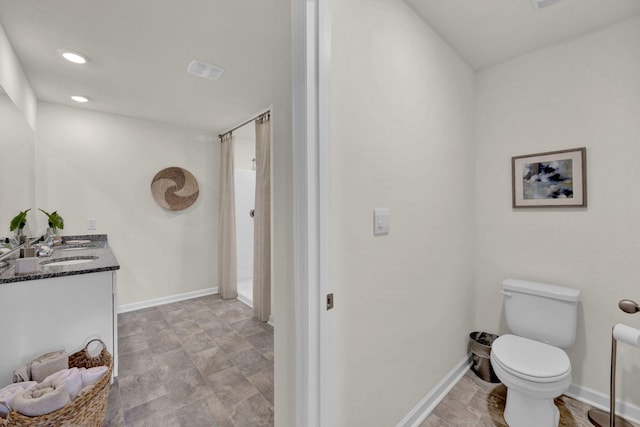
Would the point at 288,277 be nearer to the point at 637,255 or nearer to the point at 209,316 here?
the point at 637,255

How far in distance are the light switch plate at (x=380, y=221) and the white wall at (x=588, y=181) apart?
1.33m

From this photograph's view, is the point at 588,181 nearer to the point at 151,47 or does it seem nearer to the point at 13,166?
the point at 151,47

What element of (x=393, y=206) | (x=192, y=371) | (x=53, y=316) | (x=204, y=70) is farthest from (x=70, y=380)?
(x=204, y=70)

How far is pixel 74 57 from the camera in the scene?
205 cm

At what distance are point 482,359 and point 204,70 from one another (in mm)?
3110

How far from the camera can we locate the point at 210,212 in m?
4.09

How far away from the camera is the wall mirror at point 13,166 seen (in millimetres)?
1705

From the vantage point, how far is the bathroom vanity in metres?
1.51

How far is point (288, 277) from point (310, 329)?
22cm

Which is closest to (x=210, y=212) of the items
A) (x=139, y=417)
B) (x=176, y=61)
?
(x=176, y=61)

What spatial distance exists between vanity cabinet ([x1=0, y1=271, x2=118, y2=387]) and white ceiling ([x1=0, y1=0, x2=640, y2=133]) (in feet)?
5.15

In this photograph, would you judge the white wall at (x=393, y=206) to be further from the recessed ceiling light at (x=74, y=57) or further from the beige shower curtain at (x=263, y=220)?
the recessed ceiling light at (x=74, y=57)

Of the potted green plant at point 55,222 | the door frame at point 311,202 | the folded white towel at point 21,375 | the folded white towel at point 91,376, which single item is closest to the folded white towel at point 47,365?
the folded white towel at point 21,375

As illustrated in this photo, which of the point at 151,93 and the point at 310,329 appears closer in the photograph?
the point at 310,329
